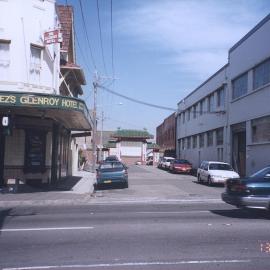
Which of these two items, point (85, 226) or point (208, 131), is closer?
point (85, 226)

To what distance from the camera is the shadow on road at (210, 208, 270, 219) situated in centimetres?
1413

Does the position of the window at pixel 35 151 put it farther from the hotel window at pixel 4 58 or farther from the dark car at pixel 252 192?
the dark car at pixel 252 192

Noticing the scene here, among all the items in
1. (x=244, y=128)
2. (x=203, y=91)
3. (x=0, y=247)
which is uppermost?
(x=203, y=91)

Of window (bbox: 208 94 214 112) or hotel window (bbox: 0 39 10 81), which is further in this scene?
window (bbox: 208 94 214 112)

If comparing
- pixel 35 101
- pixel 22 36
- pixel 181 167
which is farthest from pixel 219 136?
pixel 35 101

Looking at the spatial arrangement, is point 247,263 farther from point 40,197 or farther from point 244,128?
point 244,128

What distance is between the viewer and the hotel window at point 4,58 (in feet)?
73.8

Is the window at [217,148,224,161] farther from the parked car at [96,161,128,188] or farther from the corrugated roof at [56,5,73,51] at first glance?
the corrugated roof at [56,5,73,51]

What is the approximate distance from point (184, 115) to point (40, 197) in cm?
4535

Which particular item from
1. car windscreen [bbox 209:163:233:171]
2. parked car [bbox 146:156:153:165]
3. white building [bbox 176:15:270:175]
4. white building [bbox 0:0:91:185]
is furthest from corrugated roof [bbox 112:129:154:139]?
white building [bbox 0:0:91:185]

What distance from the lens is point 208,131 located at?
48969mm

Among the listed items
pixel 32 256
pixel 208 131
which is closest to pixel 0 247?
pixel 32 256

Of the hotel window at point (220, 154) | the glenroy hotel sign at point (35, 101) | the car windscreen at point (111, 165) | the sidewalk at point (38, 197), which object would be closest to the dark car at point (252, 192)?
the sidewalk at point (38, 197)

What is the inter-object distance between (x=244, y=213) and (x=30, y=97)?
9850mm
